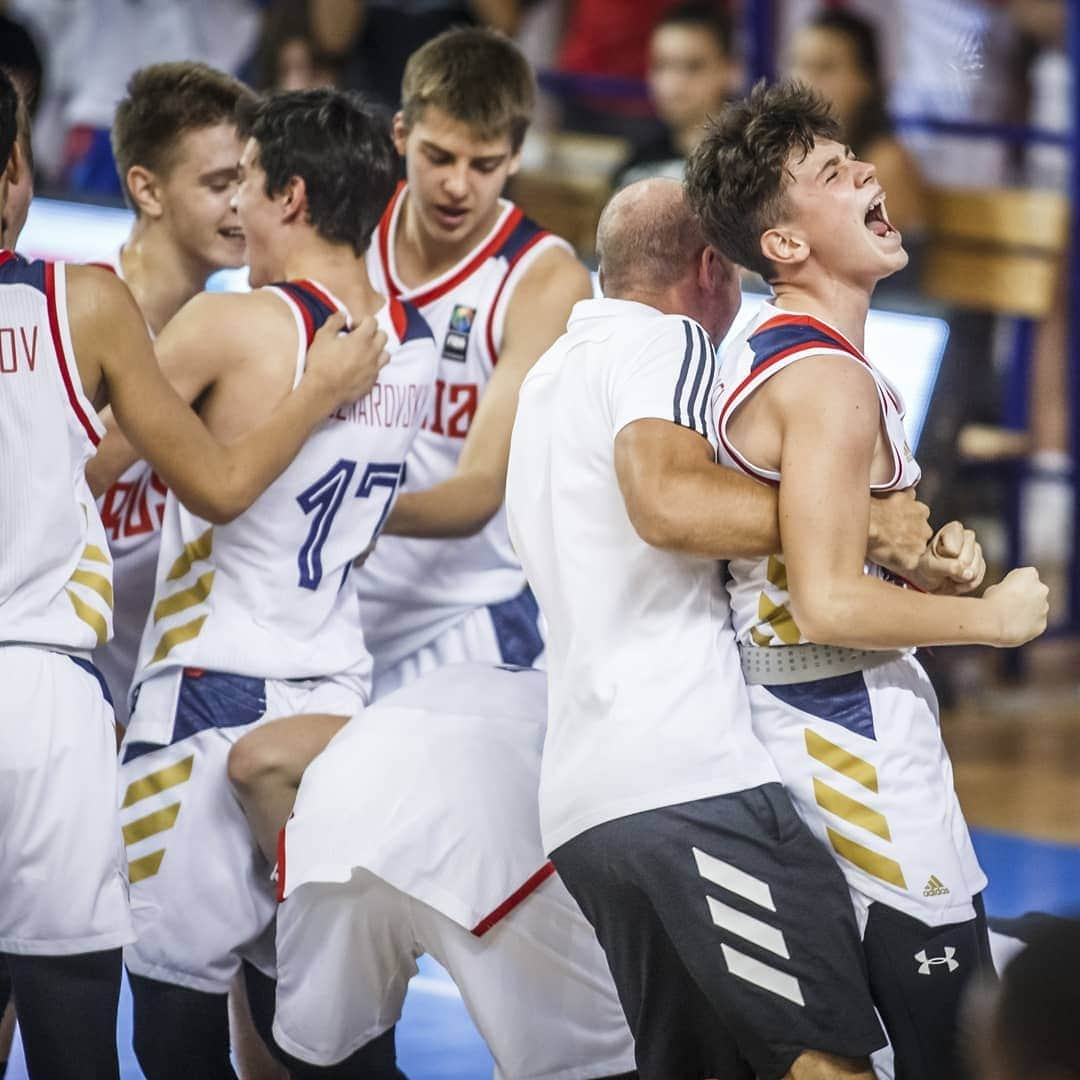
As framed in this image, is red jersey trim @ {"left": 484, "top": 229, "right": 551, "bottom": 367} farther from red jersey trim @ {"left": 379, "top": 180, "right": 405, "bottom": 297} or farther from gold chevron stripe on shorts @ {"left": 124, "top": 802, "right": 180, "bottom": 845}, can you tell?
gold chevron stripe on shorts @ {"left": 124, "top": 802, "right": 180, "bottom": 845}

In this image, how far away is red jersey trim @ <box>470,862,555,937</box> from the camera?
3.46 m

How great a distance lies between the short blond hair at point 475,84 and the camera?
4520 mm

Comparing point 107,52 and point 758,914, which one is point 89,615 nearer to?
point 758,914

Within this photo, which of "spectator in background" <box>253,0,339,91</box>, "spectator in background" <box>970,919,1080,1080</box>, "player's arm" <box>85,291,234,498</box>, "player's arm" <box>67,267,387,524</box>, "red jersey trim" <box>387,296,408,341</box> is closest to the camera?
"spectator in background" <box>970,919,1080,1080</box>

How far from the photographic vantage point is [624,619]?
3051 millimetres

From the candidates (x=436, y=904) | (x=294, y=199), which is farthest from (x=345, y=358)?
(x=436, y=904)

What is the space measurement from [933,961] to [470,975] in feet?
2.98

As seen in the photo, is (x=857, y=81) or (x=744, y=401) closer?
(x=744, y=401)

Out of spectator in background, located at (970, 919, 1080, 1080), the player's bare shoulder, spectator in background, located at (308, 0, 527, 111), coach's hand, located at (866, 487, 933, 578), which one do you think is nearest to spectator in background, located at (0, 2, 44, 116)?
spectator in background, located at (308, 0, 527, 111)

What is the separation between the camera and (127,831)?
3705 mm

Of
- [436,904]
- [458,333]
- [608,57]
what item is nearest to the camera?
[436,904]

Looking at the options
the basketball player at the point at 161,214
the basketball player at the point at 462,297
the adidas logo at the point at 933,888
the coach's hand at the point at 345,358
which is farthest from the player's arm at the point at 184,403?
the adidas logo at the point at 933,888

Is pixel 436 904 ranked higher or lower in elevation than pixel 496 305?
lower

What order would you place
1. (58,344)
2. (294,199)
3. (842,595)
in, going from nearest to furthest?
(842,595) < (58,344) < (294,199)
